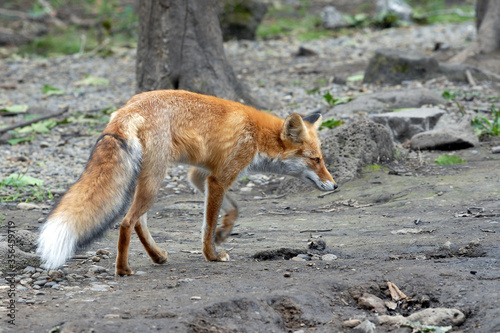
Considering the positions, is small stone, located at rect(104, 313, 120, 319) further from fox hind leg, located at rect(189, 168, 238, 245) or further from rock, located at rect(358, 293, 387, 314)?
fox hind leg, located at rect(189, 168, 238, 245)

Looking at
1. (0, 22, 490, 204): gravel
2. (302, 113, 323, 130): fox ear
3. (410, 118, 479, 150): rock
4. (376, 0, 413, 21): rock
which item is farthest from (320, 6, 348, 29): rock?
(302, 113, 323, 130): fox ear

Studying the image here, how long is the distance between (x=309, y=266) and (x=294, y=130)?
1497 millimetres

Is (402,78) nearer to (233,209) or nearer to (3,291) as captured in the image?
(233,209)

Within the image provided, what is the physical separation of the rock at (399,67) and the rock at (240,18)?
23.2ft

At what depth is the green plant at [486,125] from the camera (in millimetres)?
8828

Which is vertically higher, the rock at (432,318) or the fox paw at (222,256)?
the rock at (432,318)

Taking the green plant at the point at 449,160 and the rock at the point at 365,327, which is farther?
the green plant at the point at 449,160

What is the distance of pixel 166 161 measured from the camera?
495 cm

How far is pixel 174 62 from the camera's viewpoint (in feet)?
33.3

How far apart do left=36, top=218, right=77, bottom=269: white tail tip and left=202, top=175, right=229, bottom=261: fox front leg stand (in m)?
1.51

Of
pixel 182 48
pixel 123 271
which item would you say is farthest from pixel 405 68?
pixel 123 271

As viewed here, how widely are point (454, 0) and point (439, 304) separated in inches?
903

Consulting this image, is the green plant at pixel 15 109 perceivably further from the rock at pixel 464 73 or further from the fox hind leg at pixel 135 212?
the rock at pixel 464 73

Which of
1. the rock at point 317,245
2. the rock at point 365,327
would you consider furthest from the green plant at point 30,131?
the rock at point 365,327
